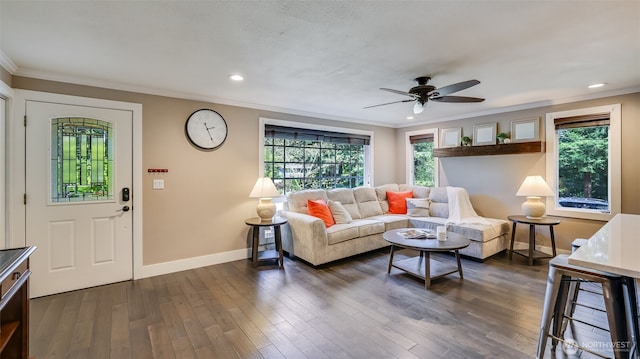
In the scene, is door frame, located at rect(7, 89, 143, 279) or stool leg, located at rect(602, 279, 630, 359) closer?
stool leg, located at rect(602, 279, 630, 359)

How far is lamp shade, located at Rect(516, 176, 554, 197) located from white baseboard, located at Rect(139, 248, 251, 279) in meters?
4.04

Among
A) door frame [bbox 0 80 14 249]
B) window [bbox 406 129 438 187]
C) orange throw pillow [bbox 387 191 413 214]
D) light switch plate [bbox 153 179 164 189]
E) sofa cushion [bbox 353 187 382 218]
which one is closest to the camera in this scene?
door frame [bbox 0 80 14 249]

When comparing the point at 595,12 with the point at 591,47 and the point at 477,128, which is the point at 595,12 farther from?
the point at 477,128

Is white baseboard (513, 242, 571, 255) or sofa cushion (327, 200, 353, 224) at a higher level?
sofa cushion (327, 200, 353, 224)

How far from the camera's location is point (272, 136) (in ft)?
15.0

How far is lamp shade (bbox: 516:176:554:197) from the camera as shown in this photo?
394cm

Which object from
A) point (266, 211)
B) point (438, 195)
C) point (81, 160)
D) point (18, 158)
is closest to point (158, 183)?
point (81, 160)

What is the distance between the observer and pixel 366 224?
14.0ft

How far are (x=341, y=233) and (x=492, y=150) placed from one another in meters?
2.90

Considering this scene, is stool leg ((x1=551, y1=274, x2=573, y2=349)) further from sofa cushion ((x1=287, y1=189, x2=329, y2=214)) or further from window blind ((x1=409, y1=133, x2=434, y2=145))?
window blind ((x1=409, y1=133, x2=434, y2=145))

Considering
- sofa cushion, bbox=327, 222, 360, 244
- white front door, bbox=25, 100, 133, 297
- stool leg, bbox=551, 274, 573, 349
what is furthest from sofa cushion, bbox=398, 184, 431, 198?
white front door, bbox=25, 100, 133, 297

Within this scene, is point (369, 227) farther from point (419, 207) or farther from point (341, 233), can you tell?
point (419, 207)

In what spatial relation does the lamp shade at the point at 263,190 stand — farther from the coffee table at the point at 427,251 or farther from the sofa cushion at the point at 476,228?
the sofa cushion at the point at 476,228

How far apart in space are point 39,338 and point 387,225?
4.01m
